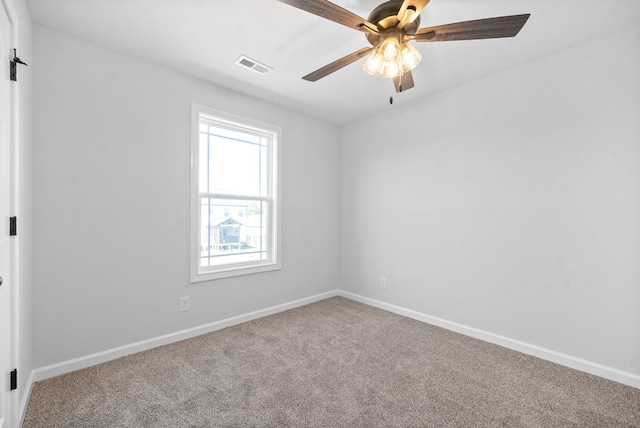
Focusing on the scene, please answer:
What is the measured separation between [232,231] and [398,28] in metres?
2.53

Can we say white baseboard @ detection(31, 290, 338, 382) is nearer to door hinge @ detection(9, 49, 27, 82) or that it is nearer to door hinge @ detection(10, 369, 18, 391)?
door hinge @ detection(10, 369, 18, 391)

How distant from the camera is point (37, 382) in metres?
2.02

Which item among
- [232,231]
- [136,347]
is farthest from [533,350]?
[136,347]

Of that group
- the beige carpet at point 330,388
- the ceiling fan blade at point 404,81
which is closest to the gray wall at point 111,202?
the beige carpet at point 330,388

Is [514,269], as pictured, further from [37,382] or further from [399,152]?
[37,382]

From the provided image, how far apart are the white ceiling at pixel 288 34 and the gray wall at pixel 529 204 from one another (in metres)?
0.28

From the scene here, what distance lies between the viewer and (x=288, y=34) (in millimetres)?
2162

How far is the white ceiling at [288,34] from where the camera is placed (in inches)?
74.2

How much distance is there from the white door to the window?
1.36 m

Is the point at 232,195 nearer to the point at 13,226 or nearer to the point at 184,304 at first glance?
the point at 184,304

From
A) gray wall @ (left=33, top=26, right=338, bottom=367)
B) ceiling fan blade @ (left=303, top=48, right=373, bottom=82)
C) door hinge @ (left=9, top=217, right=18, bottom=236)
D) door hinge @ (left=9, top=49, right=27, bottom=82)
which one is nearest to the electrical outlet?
gray wall @ (left=33, top=26, right=338, bottom=367)

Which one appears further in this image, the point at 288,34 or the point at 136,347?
the point at 136,347

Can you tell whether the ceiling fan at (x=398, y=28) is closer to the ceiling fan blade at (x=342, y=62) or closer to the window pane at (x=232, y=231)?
the ceiling fan blade at (x=342, y=62)

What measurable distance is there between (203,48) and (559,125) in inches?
117
